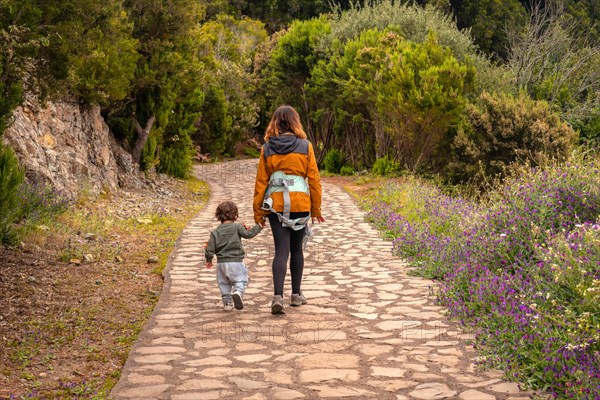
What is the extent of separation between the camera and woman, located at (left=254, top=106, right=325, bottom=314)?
23.0 feet

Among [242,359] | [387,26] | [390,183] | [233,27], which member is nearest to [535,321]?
[242,359]

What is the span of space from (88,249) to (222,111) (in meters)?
20.1

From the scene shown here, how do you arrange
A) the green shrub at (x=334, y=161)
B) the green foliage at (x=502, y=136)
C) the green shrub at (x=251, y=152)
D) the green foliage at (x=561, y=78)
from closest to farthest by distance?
the green foliage at (x=502, y=136) < the green foliage at (x=561, y=78) < the green shrub at (x=334, y=161) < the green shrub at (x=251, y=152)

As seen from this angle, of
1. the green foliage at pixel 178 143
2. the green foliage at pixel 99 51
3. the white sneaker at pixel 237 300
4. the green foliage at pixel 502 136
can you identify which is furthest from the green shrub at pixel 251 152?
the white sneaker at pixel 237 300

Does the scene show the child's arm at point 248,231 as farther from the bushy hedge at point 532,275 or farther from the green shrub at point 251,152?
the green shrub at point 251,152

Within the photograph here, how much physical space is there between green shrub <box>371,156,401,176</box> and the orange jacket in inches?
565

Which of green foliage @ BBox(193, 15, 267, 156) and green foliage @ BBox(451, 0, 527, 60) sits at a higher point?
green foliage @ BBox(451, 0, 527, 60)

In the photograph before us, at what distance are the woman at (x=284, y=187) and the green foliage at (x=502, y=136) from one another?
43.3ft

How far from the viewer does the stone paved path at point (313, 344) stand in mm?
5086

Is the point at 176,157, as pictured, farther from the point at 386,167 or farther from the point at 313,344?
the point at 313,344

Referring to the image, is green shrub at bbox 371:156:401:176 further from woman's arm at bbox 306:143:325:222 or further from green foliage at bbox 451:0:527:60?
green foliage at bbox 451:0:527:60

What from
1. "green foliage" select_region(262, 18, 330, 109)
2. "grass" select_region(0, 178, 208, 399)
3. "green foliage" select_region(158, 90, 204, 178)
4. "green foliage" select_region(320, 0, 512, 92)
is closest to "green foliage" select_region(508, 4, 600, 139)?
"green foliage" select_region(320, 0, 512, 92)

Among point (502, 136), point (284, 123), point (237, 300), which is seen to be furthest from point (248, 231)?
point (502, 136)

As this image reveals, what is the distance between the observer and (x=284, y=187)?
7.02 meters
